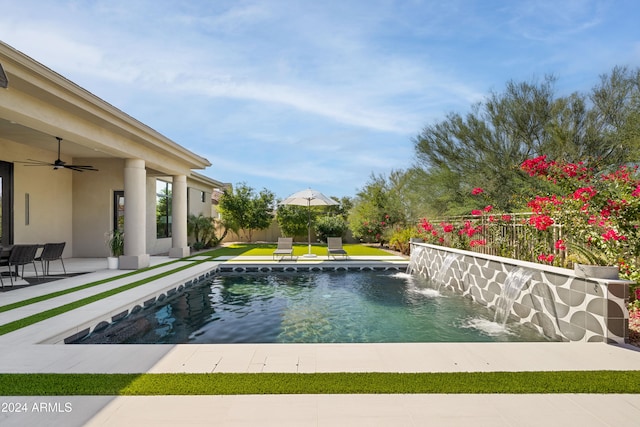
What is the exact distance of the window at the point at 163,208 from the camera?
55.5ft

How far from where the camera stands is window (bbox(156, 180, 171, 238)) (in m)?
16.9

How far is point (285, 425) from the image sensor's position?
2561mm

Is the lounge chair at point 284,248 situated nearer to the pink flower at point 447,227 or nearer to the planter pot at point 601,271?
the pink flower at point 447,227

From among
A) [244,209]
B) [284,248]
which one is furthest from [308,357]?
[244,209]

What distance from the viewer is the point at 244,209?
78.9 ft

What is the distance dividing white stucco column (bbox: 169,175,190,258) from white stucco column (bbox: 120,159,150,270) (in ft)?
10.8

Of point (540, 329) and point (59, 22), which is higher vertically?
point (59, 22)

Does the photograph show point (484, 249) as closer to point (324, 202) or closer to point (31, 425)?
point (324, 202)

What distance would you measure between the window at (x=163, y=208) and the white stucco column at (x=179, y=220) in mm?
1988

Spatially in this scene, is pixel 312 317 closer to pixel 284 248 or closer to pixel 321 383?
pixel 321 383

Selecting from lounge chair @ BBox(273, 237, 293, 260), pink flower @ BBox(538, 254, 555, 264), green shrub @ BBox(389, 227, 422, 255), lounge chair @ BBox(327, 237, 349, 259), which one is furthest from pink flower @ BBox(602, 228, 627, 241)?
green shrub @ BBox(389, 227, 422, 255)

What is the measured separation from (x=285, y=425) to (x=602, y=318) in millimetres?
4105

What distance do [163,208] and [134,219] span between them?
→ 645cm

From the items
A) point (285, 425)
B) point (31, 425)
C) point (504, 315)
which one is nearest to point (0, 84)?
point (31, 425)
